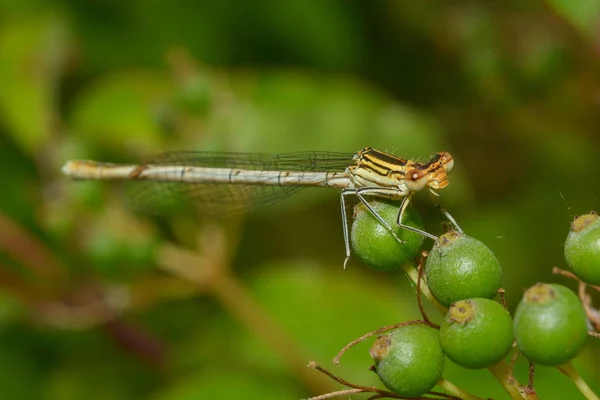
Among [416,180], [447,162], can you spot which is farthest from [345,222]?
[447,162]

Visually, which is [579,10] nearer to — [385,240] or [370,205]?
[370,205]

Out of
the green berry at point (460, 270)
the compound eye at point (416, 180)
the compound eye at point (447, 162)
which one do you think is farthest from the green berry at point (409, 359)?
the compound eye at point (447, 162)

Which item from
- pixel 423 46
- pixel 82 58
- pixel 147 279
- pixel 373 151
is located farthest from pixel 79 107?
pixel 373 151

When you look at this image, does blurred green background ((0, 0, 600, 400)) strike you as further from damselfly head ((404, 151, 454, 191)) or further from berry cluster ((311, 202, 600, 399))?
berry cluster ((311, 202, 600, 399))

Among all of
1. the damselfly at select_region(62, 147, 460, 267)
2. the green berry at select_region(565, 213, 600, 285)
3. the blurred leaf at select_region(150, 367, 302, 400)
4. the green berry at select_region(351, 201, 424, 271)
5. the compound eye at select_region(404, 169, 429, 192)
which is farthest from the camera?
the blurred leaf at select_region(150, 367, 302, 400)

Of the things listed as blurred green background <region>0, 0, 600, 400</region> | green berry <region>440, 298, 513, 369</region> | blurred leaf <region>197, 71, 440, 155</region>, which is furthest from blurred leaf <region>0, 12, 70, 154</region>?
green berry <region>440, 298, 513, 369</region>
